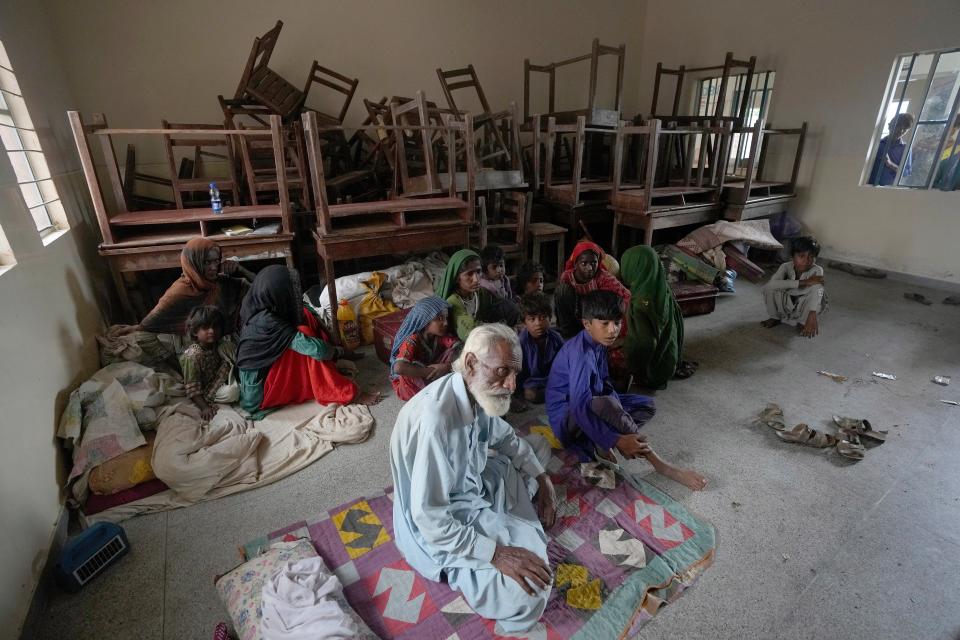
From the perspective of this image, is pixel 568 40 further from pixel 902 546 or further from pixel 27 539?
pixel 27 539

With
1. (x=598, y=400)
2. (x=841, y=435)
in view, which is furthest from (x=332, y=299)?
(x=841, y=435)

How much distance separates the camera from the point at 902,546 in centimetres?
229

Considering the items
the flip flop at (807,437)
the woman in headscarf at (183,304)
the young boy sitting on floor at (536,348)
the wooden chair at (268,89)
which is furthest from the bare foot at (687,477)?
the wooden chair at (268,89)

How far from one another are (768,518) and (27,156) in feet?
17.7

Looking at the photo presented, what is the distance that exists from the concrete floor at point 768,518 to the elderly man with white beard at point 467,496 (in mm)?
608

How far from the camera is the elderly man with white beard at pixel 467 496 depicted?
1.75 meters

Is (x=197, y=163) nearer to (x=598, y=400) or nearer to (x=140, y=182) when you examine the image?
(x=140, y=182)

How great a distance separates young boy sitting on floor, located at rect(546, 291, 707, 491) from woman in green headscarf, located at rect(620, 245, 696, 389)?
0.83 meters

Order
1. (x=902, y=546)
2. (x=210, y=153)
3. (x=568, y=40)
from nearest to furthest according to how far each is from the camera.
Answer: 1. (x=902, y=546)
2. (x=210, y=153)
3. (x=568, y=40)

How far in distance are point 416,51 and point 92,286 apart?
17.9 feet

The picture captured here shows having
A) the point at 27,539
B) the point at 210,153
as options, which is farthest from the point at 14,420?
the point at 210,153

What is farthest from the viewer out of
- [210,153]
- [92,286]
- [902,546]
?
[210,153]

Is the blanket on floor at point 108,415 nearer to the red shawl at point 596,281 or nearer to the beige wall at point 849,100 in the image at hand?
the red shawl at point 596,281

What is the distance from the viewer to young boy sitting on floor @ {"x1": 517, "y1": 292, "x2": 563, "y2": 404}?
3422mm
